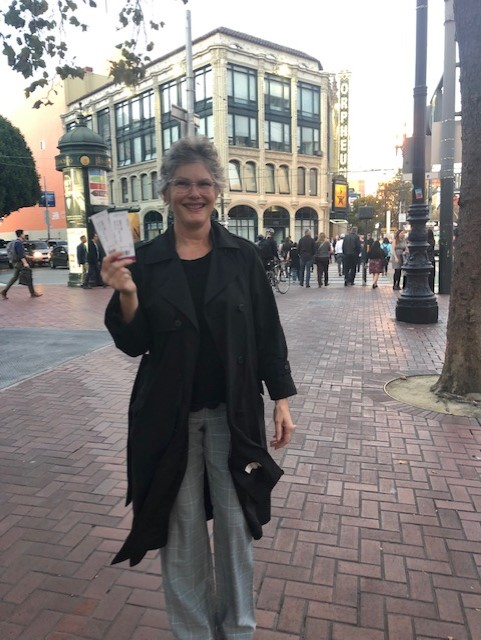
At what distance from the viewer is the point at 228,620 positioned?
2057 mm

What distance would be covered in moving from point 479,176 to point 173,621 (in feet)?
14.8

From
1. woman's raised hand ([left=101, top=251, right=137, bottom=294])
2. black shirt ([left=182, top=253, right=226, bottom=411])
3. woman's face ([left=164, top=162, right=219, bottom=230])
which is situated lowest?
black shirt ([left=182, top=253, right=226, bottom=411])

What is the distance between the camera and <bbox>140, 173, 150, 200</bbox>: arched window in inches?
1822

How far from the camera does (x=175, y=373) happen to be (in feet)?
6.13

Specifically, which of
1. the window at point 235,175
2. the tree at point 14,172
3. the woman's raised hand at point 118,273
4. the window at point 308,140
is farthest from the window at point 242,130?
the woman's raised hand at point 118,273

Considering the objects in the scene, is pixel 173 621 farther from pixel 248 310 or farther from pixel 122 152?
pixel 122 152

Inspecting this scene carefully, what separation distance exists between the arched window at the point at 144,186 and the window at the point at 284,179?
1191 centimetres

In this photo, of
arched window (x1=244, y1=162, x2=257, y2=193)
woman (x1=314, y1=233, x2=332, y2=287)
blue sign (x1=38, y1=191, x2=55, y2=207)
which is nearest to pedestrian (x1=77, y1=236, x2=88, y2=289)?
woman (x1=314, y1=233, x2=332, y2=287)

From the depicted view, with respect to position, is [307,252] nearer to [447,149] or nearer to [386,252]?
[447,149]

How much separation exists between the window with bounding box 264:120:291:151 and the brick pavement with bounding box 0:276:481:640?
41.0 m

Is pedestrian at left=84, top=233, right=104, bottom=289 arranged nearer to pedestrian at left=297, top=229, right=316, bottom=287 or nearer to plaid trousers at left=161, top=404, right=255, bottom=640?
pedestrian at left=297, top=229, right=316, bottom=287

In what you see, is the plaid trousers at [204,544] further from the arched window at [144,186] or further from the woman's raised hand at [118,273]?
the arched window at [144,186]

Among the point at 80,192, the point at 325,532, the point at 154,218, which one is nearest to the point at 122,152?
the point at 154,218

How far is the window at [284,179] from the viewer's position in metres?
44.6
